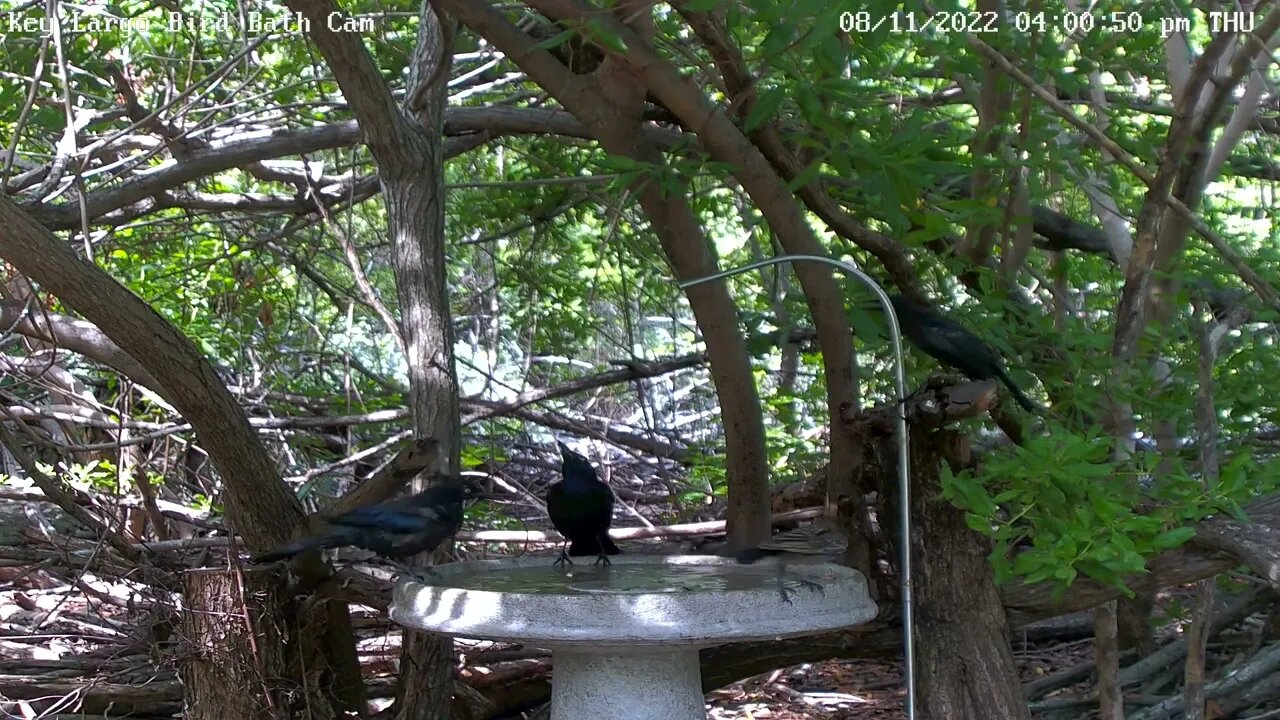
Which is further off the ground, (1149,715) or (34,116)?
(34,116)

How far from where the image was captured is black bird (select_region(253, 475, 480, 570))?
12.8ft

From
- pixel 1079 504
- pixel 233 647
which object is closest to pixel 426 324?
pixel 233 647

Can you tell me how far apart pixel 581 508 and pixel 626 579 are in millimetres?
388

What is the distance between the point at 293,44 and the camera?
6.04 metres

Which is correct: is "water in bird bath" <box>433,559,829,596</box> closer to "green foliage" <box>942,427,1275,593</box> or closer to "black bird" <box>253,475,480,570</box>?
"black bird" <box>253,475,480,570</box>

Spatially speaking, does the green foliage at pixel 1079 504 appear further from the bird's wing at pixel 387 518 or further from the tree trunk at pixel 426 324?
the tree trunk at pixel 426 324

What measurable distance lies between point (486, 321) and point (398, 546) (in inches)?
193

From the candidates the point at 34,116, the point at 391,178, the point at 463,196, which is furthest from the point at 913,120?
the point at 34,116

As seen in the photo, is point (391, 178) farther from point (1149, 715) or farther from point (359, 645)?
point (1149, 715)

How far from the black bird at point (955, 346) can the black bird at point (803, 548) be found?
751 millimetres

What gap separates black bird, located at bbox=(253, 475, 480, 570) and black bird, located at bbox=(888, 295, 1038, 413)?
1705 millimetres

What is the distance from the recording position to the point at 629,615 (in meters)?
3.00

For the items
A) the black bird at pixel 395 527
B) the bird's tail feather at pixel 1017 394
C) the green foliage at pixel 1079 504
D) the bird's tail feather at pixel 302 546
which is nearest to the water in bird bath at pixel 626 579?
the black bird at pixel 395 527

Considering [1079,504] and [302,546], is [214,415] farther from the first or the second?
[1079,504]
